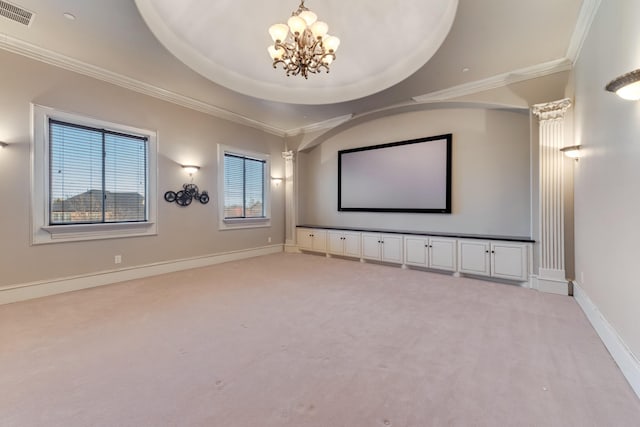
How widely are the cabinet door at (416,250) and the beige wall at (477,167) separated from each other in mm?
525

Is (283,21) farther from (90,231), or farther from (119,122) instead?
(90,231)

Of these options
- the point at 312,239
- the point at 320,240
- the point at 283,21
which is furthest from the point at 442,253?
the point at 283,21

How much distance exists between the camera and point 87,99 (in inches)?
158

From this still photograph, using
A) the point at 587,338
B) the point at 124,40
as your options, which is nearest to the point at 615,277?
the point at 587,338

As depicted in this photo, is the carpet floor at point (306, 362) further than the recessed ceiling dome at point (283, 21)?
No

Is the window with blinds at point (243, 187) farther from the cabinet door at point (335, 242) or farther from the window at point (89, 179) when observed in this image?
the cabinet door at point (335, 242)

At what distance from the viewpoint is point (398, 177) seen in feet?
18.9

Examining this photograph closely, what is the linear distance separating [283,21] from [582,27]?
3.64 meters

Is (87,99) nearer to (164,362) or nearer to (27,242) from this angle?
(27,242)

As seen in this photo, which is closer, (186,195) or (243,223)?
(186,195)

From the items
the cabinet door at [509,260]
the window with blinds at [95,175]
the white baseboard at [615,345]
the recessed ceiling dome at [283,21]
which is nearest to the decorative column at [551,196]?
the cabinet door at [509,260]

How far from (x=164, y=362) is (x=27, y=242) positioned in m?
3.15

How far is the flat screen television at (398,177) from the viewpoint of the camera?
17.2 feet

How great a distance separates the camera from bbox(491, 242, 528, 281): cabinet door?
408 cm
